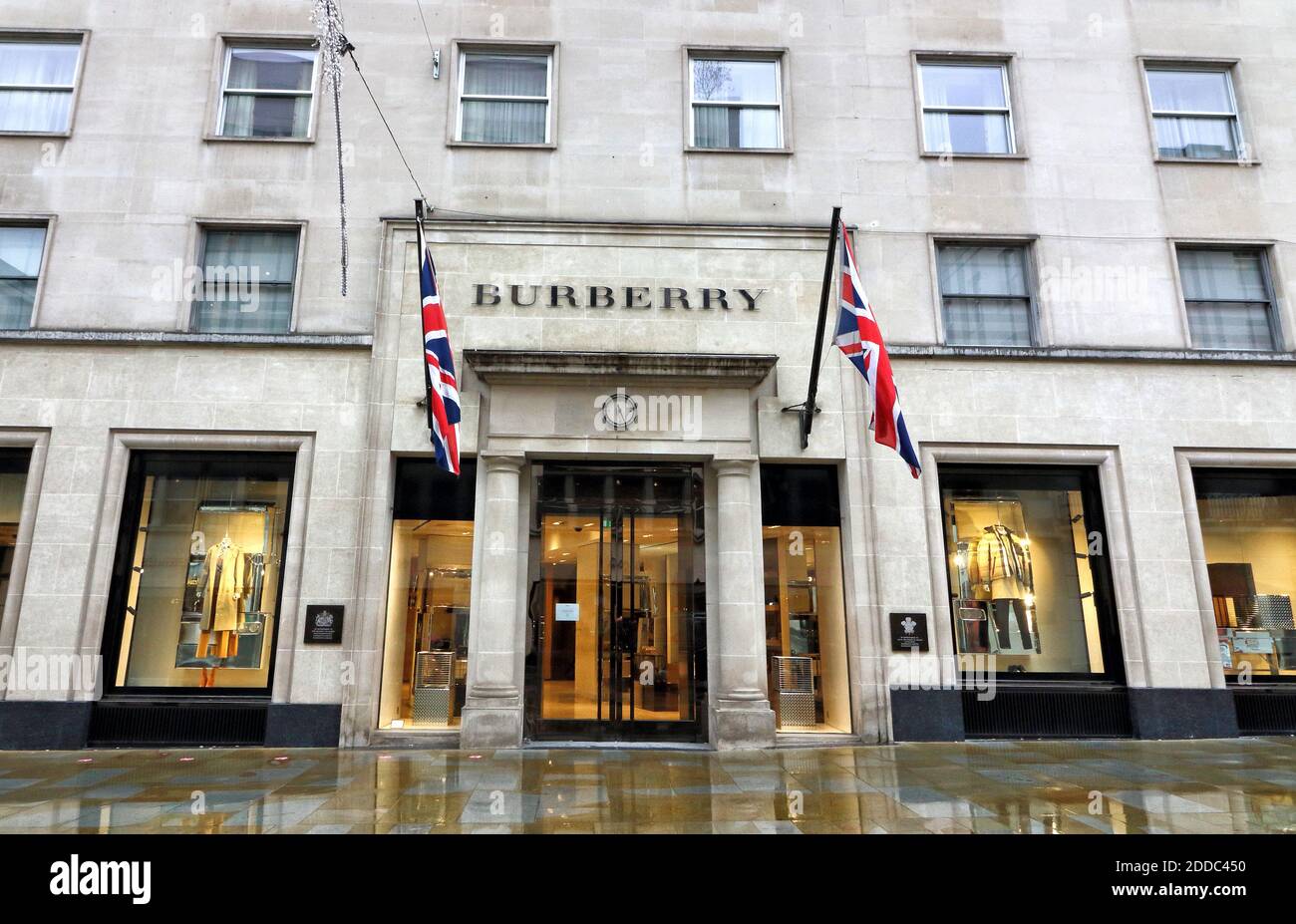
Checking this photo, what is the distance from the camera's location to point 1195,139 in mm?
15156

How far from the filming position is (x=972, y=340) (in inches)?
556

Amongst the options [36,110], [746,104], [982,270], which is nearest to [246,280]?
[36,110]

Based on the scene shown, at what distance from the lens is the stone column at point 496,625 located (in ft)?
38.5

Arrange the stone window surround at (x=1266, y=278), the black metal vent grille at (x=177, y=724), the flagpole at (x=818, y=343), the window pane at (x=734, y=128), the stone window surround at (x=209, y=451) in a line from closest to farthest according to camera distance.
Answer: the flagpole at (x=818, y=343), the black metal vent grille at (x=177, y=724), the stone window surround at (x=209, y=451), the stone window surround at (x=1266, y=278), the window pane at (x=734, y=128)

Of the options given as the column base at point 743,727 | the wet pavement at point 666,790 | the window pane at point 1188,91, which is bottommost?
the wet pavement at point 666,790

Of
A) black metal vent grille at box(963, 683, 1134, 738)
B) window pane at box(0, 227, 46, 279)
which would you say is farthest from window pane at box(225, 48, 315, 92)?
black metal vent grille at box(963, 683, 1134, 738)

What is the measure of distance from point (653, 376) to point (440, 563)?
4990 millimetres

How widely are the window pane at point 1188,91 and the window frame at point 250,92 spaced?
17.0 m

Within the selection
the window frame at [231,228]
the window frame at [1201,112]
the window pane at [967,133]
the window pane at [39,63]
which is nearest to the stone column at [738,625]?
the window pane at [967,133]

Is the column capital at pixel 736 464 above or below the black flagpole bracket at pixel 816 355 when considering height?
below

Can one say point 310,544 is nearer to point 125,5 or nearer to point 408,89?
point 408,89

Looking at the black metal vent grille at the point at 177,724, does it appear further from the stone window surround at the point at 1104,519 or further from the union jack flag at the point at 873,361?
the stone window surround at the point at 1104,519

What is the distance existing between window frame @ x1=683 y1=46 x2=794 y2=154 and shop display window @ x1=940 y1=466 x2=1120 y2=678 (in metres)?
7.23
